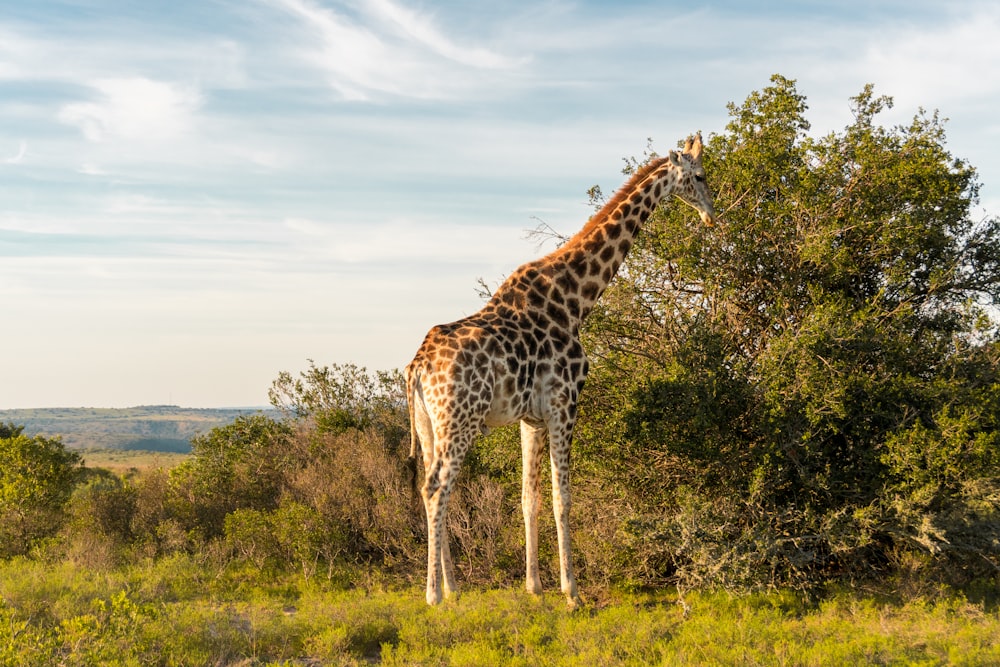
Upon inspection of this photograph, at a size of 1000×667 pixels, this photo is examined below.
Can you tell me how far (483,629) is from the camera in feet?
24.9

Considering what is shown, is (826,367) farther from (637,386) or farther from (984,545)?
(984,545)

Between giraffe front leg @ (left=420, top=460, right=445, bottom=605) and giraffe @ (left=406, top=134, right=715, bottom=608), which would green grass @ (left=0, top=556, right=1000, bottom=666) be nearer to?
giraffe front leg @ (left=420, top=460, right=445, bottom=605)

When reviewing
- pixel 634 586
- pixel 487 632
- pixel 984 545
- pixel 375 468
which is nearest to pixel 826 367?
pixel 984 545

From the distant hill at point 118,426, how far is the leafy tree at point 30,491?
363 ft

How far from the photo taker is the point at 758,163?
1049 cm

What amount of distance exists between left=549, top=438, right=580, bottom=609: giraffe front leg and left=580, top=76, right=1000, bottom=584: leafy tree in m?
0.75

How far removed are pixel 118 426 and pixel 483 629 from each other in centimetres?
17271

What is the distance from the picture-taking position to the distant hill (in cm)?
12100

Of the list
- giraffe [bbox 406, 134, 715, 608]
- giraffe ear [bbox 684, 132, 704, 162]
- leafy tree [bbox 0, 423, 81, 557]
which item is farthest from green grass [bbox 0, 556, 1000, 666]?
giraffe ear [bbox 684, 132, 704, 162]

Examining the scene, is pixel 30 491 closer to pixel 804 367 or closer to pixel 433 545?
pixel 433 545

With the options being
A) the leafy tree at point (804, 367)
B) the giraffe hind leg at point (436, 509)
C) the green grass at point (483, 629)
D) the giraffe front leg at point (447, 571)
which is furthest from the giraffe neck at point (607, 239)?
the green grass at point (483, 629)

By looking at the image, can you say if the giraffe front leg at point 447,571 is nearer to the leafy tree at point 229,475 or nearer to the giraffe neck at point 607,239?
the giraffe neck at point 607,239

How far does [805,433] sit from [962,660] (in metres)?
2.64

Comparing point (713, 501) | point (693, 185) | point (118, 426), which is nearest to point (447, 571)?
point (713, 501)
